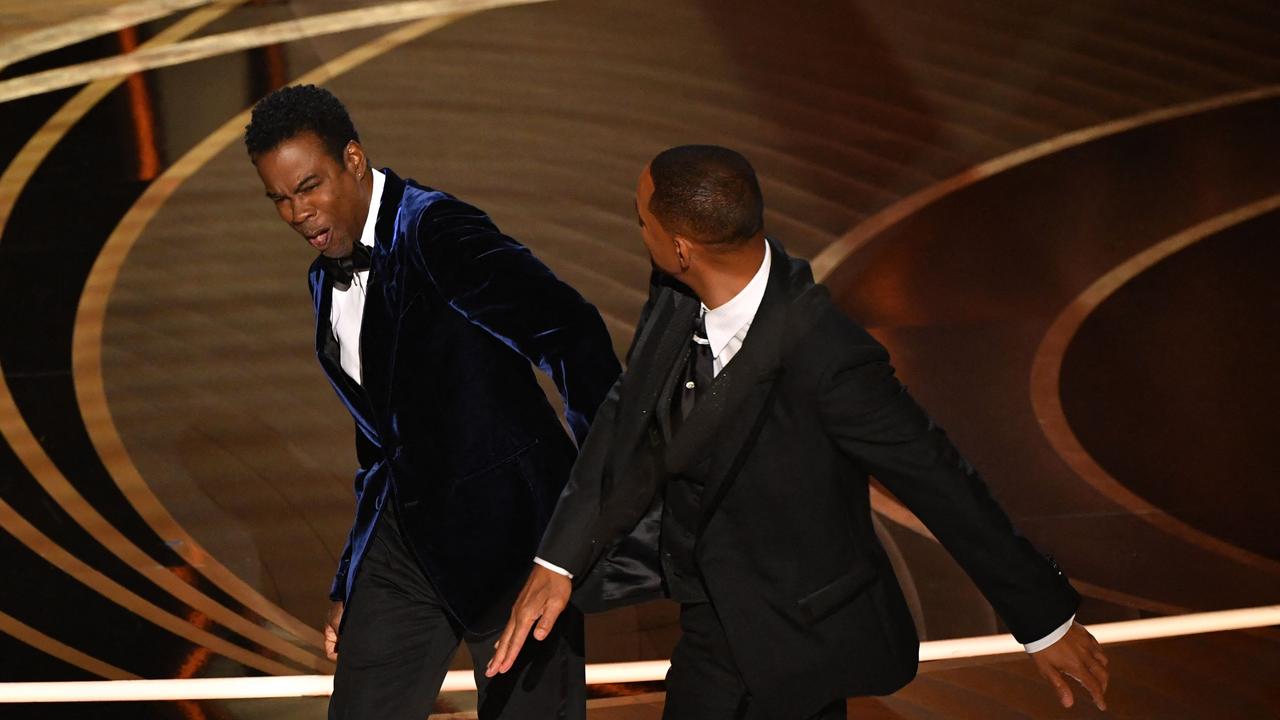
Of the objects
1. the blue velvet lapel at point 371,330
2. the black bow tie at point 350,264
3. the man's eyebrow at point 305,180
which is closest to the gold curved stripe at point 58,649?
the blue velvet lapel at point 371,330

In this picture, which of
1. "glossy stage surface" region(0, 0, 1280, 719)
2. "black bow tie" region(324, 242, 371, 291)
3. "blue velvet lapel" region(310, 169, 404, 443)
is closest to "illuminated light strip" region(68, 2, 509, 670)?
"glossy stage surface" region(0, 0, 1280, 719)

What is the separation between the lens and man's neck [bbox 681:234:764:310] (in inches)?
82.0

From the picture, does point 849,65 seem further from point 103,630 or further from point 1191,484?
point 103,630

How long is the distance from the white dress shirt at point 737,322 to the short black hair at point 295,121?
707 mm

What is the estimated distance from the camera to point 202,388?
519 centimetres

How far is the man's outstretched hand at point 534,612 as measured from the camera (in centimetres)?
220

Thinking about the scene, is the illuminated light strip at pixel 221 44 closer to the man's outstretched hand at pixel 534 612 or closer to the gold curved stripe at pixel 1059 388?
the gold curved stripe at pixel 1059 388

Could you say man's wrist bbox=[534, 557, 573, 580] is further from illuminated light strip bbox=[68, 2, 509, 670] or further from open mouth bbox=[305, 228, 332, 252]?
illuminated light strip bbox=[68, 2, 509, 670]

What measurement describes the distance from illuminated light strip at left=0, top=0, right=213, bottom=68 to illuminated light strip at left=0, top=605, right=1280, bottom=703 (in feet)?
15.7

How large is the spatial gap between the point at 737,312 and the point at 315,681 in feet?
6.29

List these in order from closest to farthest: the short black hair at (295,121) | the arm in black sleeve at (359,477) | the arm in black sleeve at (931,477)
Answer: the arm in black sleeve at (931,477) → the short black hair at (295,121) → the arm in black sleeve at (359,477)

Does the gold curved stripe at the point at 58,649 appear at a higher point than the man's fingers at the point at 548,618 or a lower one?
lower

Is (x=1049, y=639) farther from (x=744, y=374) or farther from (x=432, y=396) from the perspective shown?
(x=432, y=396)

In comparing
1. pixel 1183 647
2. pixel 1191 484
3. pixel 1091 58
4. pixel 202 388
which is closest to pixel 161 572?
pixel 202 388
